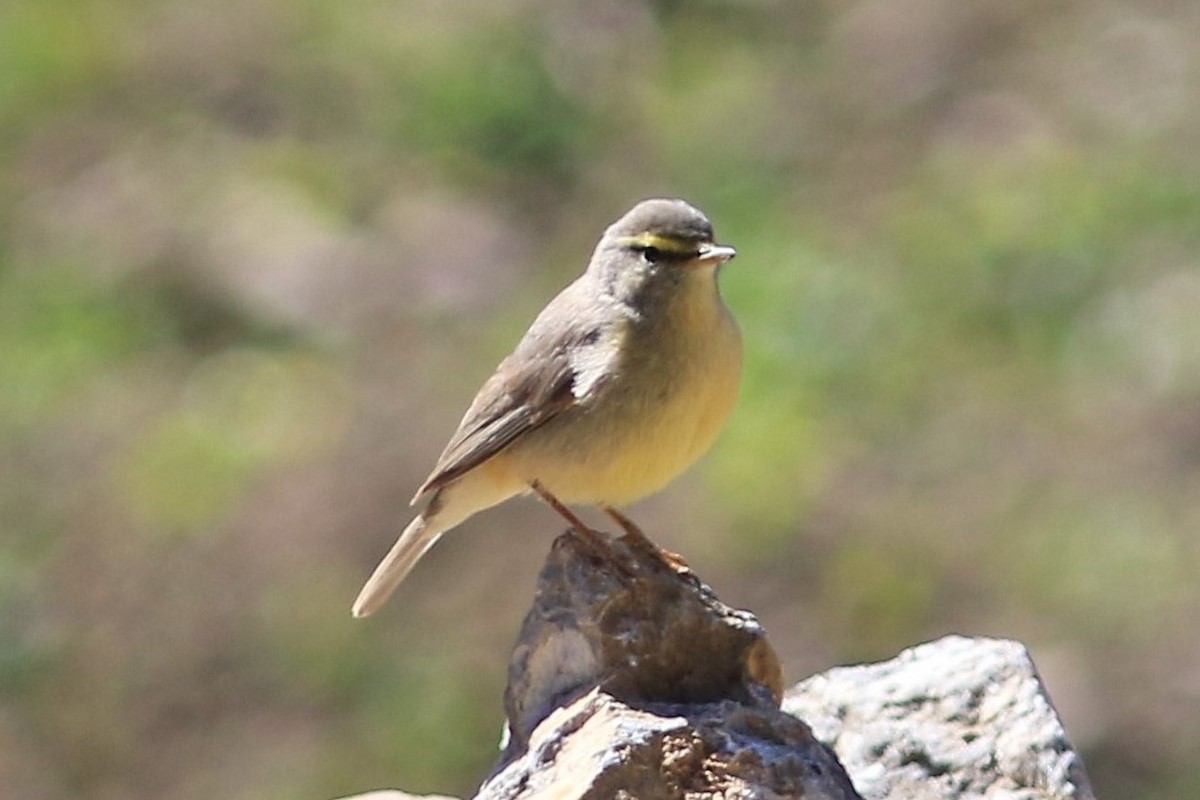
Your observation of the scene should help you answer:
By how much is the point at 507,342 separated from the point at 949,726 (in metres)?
5.09

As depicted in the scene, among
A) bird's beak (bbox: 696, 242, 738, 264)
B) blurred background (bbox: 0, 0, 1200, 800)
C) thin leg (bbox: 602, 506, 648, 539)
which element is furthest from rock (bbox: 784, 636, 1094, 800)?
blurred background (bbox: 0, 0, 1200, 800)

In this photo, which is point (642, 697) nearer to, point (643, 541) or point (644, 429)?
point (643, 541)

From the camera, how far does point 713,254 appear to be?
6.41m

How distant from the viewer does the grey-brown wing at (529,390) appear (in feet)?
21.2

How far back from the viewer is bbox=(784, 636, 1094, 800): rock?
18.8ft

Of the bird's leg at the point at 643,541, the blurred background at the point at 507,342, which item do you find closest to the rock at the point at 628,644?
the bird's leg at the point at 643,541

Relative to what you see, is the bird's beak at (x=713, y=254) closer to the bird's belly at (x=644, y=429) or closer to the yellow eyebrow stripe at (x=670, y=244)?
the yellow eyebrow stripe at (x=670, y=244)

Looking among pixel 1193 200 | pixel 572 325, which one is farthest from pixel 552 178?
pixel 572 325

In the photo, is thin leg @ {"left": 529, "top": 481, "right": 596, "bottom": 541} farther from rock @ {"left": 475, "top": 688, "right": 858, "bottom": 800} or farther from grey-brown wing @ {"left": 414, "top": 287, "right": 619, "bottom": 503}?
rock @ {"left": 475, "top": 688, "right": 858, "bottom": 800}

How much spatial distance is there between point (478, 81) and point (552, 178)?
805 millimetres

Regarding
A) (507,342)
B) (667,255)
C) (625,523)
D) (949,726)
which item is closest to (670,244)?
(667,255)

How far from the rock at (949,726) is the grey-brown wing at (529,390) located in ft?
3.54

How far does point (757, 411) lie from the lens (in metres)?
10.1

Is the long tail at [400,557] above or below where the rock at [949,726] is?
above
